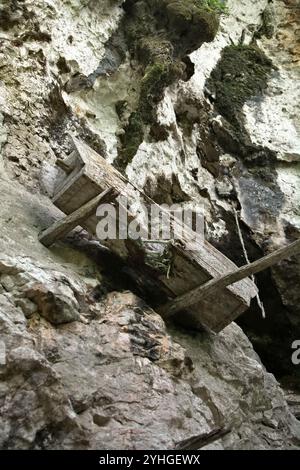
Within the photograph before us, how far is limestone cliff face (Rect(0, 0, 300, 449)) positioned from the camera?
3678 millimetres

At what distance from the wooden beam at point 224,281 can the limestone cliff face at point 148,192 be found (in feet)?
0.77

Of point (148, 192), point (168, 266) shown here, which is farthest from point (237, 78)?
point (168, 266)

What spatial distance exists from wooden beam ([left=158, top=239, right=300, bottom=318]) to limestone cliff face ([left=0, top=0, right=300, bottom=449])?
23cm

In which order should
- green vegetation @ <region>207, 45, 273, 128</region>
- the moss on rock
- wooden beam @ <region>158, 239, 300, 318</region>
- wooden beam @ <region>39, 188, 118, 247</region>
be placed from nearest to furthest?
wooden beam @ <region>158, 239, 300, 318</region>, wooden beam @ <region>39, 188, 118, 247</region>, the moss on rock, green vegetation @ <region>207, 45, 273, 128</region>

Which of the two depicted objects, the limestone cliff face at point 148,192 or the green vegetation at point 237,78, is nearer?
the limestone cliff face at point 148,192

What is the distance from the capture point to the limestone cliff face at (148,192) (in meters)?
3.68

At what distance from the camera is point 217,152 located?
876 cm

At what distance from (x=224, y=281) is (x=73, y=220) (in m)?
1.41

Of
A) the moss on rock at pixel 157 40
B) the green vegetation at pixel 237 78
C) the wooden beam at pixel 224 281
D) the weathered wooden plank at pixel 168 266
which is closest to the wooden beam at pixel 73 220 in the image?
the weathered wooden plank at pixel 168 266

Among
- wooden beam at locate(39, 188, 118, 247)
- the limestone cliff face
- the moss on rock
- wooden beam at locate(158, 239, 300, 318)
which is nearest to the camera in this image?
the limestone cliff face

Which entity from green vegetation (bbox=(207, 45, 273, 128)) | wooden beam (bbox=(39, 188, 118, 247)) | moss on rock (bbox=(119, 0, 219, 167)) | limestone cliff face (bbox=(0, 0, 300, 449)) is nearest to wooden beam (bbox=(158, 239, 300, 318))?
limestone cliff face (bbox=(0, 0, 300, 449))

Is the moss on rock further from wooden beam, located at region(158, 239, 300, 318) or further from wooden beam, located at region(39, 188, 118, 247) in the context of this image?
wooden beam, located at region(158, 239, 300, 318)

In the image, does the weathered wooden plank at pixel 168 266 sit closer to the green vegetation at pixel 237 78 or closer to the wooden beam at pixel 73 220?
the wooden beam at pixel 73 220
